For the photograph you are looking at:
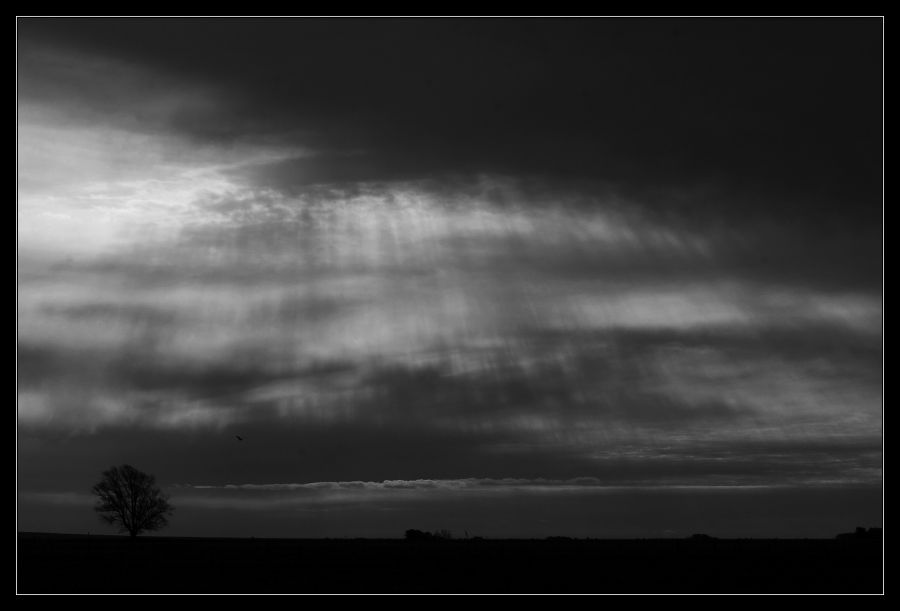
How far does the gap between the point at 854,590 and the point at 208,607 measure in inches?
1445

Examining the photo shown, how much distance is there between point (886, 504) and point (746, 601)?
27.8 ft

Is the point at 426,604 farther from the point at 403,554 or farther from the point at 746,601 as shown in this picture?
the point at 403,554

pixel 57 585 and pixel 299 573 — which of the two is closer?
pixel 57 585

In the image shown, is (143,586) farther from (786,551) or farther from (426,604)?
(786,551)

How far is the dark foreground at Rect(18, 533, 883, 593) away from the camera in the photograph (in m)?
56.5

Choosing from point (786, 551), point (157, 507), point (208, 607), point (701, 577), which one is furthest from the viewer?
point (157, 507)

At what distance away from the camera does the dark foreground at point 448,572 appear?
56.5 m

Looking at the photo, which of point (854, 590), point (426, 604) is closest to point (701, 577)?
point (854, 590)

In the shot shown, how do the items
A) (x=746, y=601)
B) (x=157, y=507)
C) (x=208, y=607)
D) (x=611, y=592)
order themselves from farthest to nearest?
(x=157, y=507)
(x=611, y=592)
(x=746, y=601)
(x=208, y=607)

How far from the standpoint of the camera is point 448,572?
6588cm

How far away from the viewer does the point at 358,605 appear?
1779 inches

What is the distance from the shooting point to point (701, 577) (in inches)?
2494

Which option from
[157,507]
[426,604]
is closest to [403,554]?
[426,604]

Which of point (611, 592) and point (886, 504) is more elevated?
point (886, 504)
